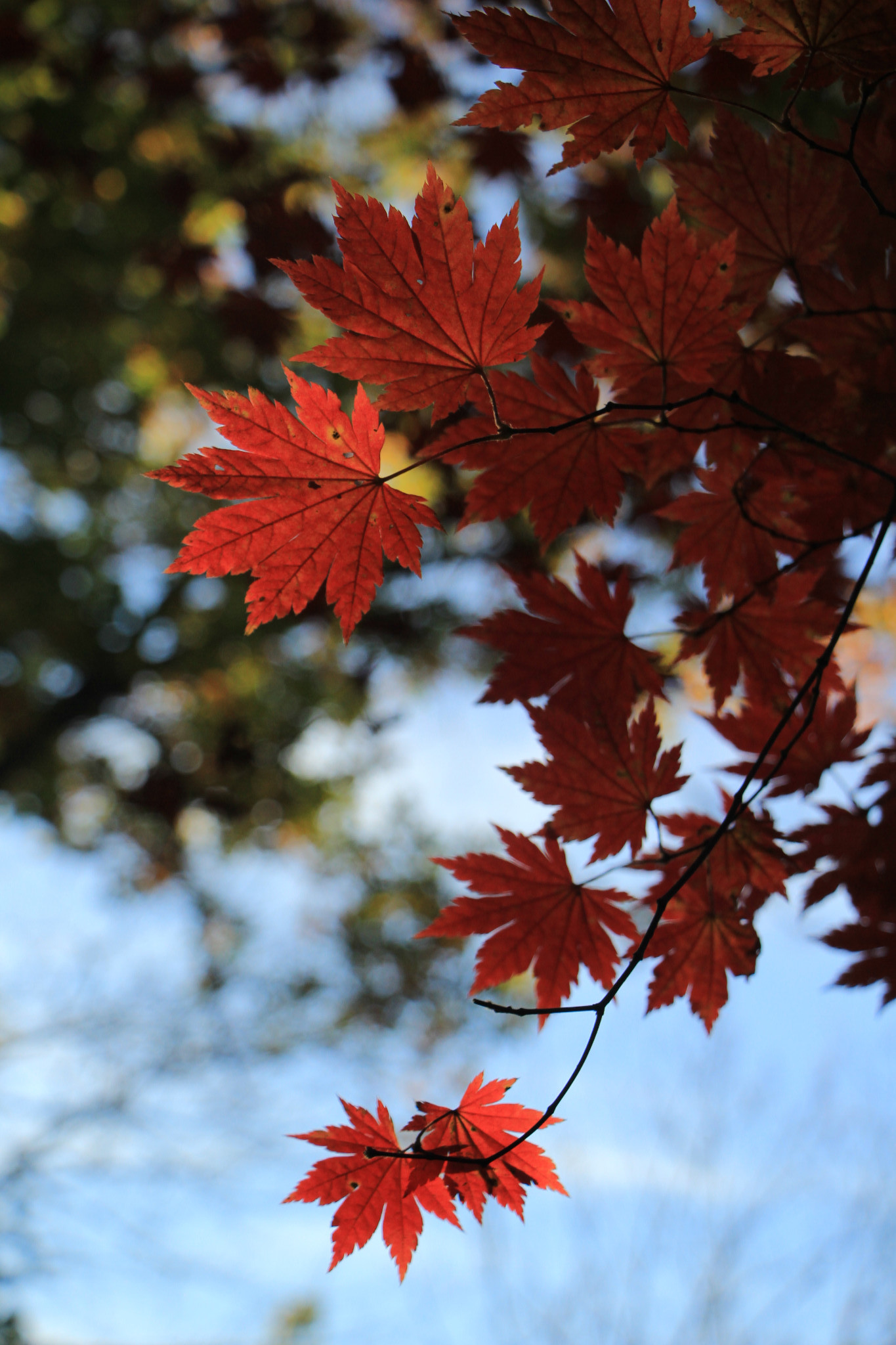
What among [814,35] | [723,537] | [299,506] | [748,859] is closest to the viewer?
[814,35]

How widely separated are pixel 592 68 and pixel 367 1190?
133cm

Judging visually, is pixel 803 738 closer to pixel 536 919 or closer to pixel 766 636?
pixel 766 636

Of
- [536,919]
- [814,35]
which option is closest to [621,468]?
[814,35]

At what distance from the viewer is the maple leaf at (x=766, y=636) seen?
1188 millimetres

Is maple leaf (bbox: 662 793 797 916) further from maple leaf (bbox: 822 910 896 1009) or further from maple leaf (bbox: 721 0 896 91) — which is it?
maple leaf (bbox: 721 0 896 91)

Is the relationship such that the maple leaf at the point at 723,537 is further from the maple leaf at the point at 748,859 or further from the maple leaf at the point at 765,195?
the maple leaf at the point at 748,859

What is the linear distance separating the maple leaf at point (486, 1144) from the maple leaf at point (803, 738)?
673mm

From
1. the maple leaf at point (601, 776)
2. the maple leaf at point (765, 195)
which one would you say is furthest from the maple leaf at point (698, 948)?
the maple leaf at point (765, 195)

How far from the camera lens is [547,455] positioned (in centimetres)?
104

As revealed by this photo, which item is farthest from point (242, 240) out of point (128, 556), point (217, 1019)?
point (217, 1019)

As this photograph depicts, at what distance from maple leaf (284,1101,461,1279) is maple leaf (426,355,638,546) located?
31.0 inches

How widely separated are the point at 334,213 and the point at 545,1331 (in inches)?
Answer: 503

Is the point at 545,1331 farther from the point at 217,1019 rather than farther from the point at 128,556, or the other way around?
the point at 128,556

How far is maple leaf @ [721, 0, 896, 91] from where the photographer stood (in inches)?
31.0
